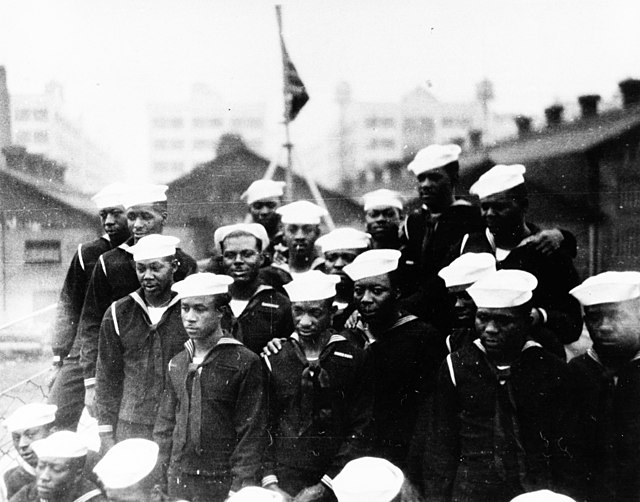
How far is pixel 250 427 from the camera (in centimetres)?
294

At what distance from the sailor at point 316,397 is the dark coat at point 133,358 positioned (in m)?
0.61

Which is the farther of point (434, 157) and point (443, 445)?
point (434, 157)

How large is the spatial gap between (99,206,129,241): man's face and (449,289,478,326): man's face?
1895mm

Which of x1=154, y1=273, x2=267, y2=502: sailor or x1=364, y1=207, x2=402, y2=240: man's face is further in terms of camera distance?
x1=364, y1=207, x2=402, y2=240: man's face

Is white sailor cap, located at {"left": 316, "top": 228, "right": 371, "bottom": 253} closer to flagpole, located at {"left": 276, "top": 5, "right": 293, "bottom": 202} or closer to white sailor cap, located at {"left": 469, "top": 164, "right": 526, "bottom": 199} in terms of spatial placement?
flagpole, located at {"left": 276, "top": 5, "right": 293, "bottom": 202}

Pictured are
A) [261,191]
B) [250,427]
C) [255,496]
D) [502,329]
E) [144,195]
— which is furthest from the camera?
[261,191]

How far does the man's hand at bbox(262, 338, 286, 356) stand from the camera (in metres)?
3.03

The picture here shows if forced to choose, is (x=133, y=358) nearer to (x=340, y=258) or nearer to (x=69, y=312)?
(x=69, y=312)

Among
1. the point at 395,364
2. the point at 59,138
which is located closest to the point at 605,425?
the point at 395,364

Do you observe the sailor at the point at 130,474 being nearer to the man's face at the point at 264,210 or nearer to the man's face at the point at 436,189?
the man's face at the point at 264,210

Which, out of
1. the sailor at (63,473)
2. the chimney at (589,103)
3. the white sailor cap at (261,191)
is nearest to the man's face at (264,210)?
the white sailor cap at (261,191)

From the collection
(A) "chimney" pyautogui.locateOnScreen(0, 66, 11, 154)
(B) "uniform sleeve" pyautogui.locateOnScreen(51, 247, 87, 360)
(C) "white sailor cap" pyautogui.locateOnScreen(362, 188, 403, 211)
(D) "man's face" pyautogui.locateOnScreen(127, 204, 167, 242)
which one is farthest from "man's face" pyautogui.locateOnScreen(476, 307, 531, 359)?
(A) "chimney" pyautogui.locateOnScreen(0, 66, 11, 154)

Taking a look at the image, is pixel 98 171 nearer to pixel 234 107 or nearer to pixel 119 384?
pixel 234 107

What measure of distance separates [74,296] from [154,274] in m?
0.73
